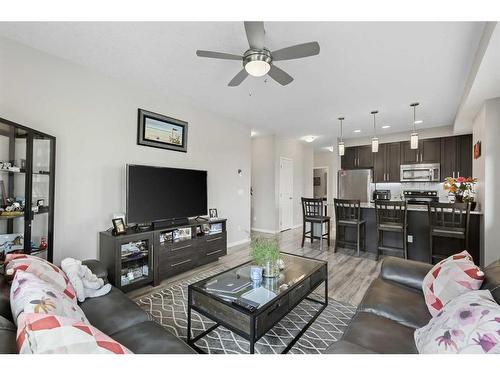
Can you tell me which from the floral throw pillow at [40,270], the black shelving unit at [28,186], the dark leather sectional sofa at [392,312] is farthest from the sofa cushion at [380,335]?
the black shelving unit at [28,186]

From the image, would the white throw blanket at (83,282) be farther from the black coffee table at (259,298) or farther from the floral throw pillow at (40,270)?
the black coffee table at (259,298)

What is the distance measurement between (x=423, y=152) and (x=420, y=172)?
482 mm

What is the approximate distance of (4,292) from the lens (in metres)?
1.16

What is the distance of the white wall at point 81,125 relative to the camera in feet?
7.20

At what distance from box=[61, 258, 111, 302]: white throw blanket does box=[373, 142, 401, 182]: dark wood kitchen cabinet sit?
20.1 ft

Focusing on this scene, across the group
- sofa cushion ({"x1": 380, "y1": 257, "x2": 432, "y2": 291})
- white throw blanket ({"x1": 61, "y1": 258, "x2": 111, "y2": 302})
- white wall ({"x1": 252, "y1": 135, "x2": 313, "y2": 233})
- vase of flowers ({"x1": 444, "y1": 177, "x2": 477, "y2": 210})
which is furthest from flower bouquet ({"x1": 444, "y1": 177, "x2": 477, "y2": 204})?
white throw blanket ({"x1": 61, "y1": 258, "x2": 111, "y2": 302})

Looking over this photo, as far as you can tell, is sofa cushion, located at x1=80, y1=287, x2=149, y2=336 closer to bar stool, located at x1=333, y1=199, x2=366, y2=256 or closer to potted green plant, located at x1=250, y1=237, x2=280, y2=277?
potted green plant, located at x1=250, y1=237, x2=280, y2=277

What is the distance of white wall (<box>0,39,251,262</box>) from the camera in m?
2.19

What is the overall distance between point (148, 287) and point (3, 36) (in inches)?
112

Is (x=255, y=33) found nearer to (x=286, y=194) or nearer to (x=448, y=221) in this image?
(x=448, y=221)

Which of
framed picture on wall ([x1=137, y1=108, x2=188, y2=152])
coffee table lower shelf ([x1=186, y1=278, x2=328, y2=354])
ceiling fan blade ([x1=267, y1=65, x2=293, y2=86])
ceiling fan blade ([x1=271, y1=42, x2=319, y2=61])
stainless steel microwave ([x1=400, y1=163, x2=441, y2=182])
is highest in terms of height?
ceiling fan blade ([x1=271, y1=42, x2=319, y2=61])

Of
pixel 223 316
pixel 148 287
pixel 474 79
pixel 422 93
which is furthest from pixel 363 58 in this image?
pixel 148 287

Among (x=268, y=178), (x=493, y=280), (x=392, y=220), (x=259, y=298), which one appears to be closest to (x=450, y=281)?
(x=493, y=280)

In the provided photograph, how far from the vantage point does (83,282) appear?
162 centimetres
